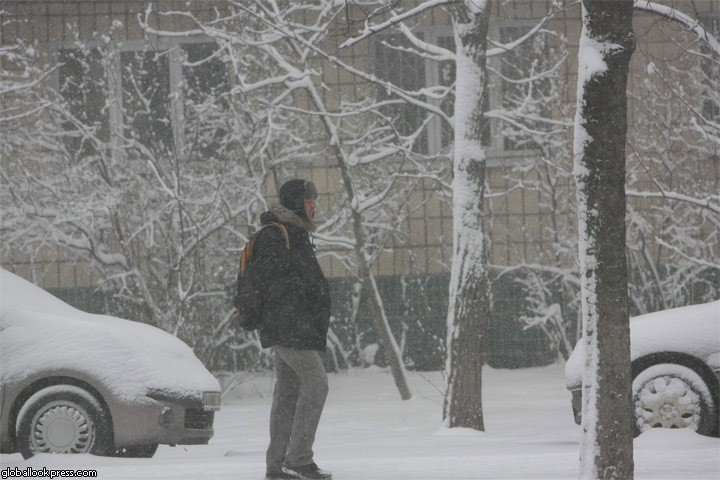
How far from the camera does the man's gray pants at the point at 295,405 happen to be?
6.16 m

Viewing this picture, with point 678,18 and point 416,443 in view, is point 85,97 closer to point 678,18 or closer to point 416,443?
point 416,443

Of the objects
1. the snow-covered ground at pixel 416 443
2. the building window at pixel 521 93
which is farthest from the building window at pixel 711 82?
the snow-covered ground at pixel 416 443

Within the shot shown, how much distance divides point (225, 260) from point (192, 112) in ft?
7.02

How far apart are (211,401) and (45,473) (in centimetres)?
164

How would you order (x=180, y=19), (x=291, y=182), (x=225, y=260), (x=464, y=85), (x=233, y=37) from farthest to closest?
(x=180, y=19) → (x=225, y=260) → (x=233, y=37) → (x=464, y=85) → (x=291, y=182)

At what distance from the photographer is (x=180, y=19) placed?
14859 mm

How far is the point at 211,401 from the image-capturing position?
8320mm

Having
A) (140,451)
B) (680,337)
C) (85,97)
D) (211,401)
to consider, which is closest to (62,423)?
(140,451)

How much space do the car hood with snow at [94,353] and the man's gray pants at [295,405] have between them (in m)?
1.86

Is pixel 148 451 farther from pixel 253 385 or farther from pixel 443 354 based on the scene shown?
pixel 443 354

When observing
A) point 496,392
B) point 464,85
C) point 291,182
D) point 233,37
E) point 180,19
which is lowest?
point 496,392

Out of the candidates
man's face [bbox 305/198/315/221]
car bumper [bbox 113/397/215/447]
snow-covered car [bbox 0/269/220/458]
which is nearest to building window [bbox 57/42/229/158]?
snow-covered car [bbox 0/269/220/458]

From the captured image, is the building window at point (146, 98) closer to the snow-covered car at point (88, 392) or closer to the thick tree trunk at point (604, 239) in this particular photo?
the snow-covered car at point (88, 392)

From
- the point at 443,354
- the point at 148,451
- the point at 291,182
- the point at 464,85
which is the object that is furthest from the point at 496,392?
the point at 291,182
